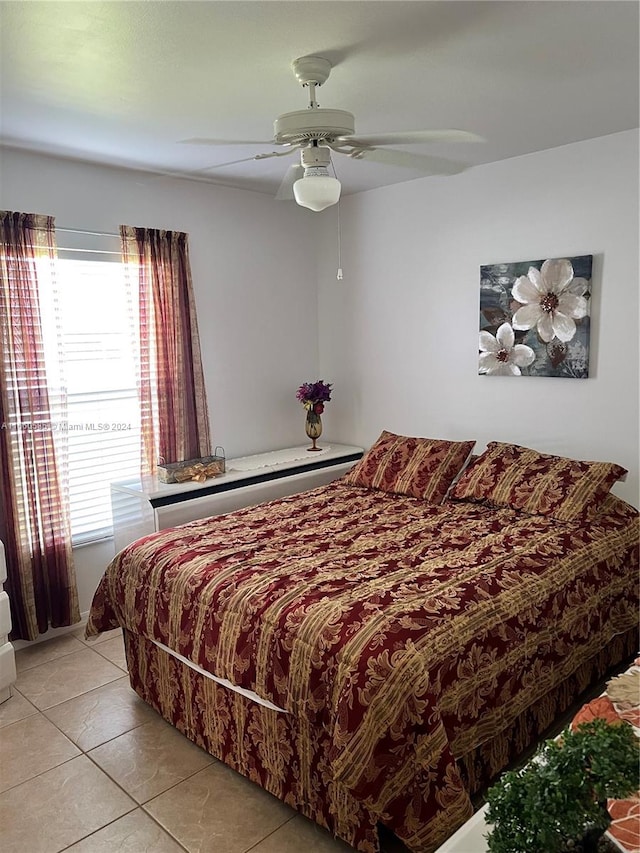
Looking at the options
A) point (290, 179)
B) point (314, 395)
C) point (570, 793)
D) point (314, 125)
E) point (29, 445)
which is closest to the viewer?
point (570, 793)

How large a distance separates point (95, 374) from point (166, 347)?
0.44 meters

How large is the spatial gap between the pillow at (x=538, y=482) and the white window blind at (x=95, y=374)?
1.96 m

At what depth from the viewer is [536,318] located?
3.54 meters

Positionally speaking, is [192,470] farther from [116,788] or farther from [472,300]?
[472,300]

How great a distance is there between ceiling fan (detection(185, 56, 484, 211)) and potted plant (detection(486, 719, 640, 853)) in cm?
175

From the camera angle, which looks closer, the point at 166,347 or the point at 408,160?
the point at 408,160

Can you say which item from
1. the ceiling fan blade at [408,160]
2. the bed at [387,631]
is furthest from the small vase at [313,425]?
the ceiling fan blade at [408,160]

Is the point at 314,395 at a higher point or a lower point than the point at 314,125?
lower

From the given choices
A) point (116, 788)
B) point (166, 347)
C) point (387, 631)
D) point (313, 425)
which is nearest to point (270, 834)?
point (116, 788)

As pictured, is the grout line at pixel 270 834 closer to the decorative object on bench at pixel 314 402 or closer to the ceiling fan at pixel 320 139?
the ceiling fan at pixel 320 139

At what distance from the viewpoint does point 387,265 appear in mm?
4293

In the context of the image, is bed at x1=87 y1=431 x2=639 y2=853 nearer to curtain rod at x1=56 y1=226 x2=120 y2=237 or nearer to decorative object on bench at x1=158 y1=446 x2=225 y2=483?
decorative object on bench at x1=158 y1=446 x2=225 y2=483

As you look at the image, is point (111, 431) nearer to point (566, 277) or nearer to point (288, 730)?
point (288, 730)

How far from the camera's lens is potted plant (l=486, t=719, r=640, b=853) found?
925mm
